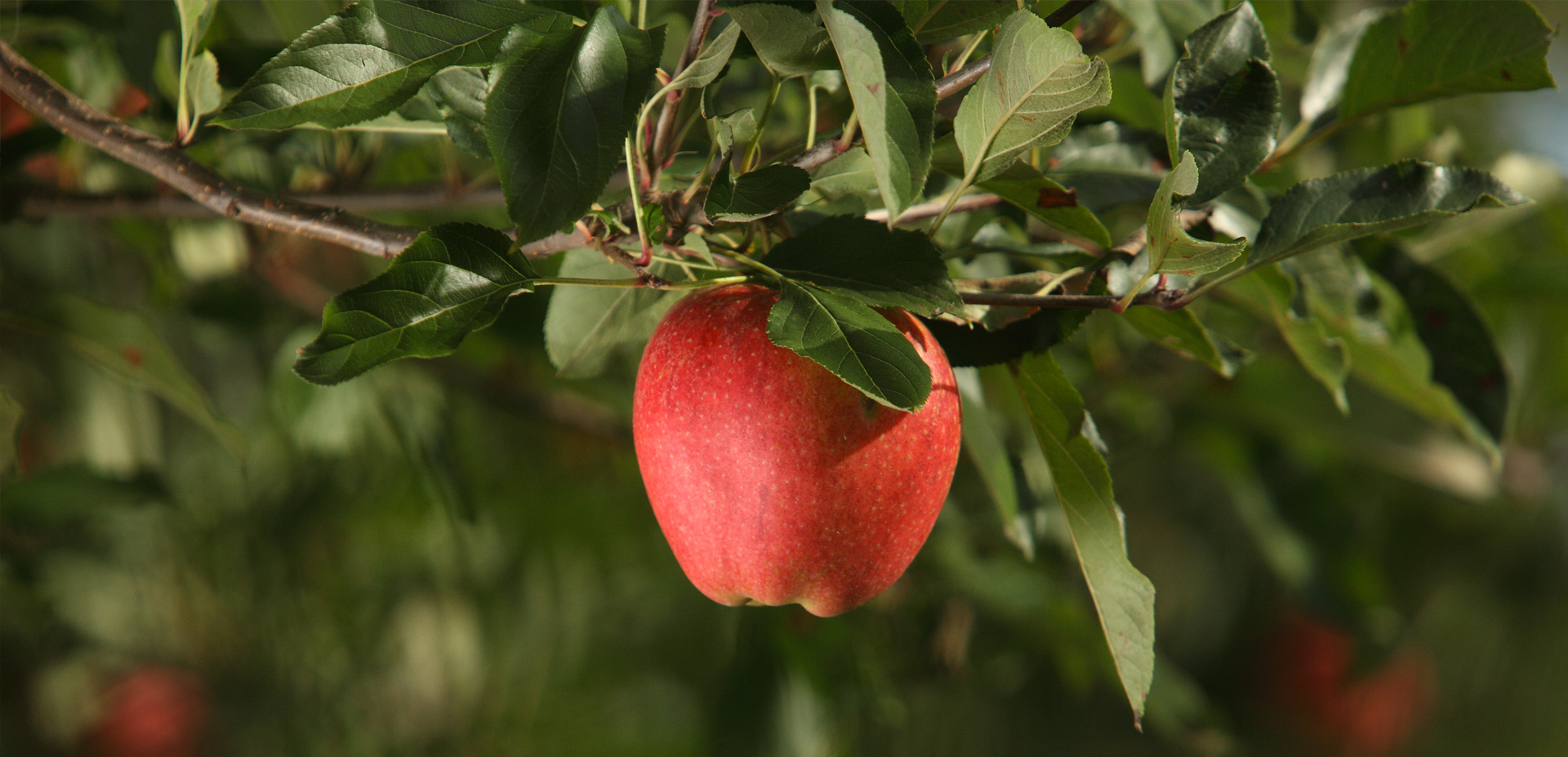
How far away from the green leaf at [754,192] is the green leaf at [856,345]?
0.09ft

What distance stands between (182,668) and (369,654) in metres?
0.26

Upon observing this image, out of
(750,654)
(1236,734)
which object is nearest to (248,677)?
(750,654)

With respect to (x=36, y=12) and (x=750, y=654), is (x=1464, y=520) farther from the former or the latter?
(x=36, y=12)

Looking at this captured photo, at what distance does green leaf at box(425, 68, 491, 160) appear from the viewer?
0.30 metres

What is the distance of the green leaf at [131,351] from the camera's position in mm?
472

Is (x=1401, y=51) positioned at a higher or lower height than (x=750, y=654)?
higher

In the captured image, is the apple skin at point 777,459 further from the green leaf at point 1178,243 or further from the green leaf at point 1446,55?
the green leaf at point 1446,55

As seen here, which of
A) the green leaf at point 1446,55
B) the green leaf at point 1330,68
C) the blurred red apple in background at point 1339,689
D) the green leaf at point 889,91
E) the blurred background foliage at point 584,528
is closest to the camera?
the green leaf at point 889,91

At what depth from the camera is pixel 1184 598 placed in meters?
1.42

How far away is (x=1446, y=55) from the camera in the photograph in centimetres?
34

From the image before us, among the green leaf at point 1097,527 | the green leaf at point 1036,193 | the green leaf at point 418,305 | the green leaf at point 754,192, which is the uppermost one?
the green leaf at point 754,192

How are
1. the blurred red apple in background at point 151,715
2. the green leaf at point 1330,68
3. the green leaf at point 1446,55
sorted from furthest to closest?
the blurred red apple in background at point 151,715 < the green leaf at point 1330,68 < the green leaf at point 1446,55

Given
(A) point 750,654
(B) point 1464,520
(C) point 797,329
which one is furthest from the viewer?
(B) point 1464,520

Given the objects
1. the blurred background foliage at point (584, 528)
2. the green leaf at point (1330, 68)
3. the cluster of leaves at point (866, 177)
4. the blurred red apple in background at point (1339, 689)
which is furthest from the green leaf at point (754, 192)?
the blurred red apple in background at point (1339, 689)
